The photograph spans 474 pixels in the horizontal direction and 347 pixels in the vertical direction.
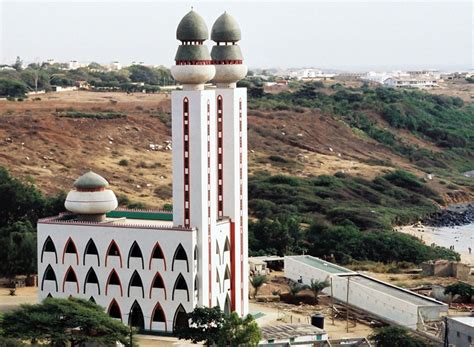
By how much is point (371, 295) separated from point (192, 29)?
46.2 ft

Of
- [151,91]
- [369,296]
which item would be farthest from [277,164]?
[369,296]

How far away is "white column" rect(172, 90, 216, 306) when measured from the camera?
3975 cm

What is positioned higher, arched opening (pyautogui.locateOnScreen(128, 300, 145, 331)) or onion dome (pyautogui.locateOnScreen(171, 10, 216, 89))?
onion dome (pyautogui.locateOnScreen(171, 10, 216, 89))

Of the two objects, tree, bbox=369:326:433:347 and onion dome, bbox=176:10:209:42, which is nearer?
tree, bbox=369:326:433:347

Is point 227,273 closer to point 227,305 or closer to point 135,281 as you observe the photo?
point 227,305

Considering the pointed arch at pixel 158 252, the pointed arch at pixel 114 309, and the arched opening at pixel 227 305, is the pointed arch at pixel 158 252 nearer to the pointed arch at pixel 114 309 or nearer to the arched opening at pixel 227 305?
the pointed arch at pixel 114 309

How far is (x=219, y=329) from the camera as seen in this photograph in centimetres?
3700

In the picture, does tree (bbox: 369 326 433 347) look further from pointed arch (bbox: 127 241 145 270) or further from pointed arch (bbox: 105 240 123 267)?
pointed arch (bbox: 105 240 123 267)

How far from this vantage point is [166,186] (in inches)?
3076

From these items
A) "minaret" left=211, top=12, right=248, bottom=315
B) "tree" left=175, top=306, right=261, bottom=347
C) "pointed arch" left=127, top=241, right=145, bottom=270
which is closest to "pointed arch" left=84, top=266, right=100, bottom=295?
"pointed arch" left=127, top=241, right=145, bottom=270

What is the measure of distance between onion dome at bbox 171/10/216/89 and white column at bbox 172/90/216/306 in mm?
494

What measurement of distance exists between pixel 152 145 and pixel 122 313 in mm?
49686

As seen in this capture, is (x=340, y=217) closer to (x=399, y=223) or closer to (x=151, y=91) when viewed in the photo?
(x=399, y=223)

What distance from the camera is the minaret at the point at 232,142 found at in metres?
42.0
